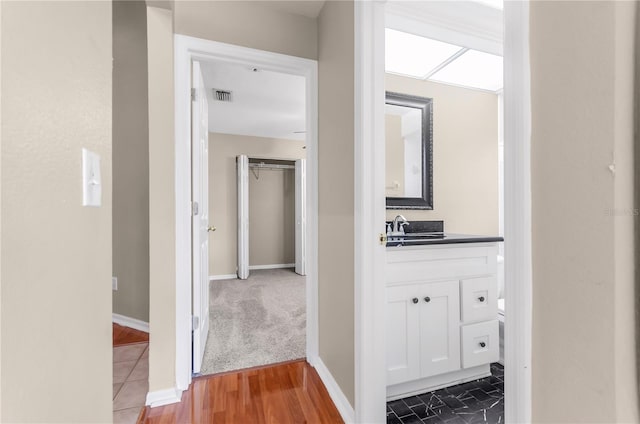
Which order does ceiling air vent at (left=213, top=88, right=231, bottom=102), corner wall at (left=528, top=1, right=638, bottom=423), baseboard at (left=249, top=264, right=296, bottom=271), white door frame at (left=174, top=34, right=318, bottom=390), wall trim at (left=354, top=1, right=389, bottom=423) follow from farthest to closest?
baseboard at (left=249, top=264, right=296, bottom=271)
ceiling air vent at (left=213, top=88, right=231, bottom=102)
white door frame at (left=174, top=34, right=318, bottom=390)
wall trim at (left=354, top=1, right=389, bottom=423)
corner wall at (left=528, top=1, right=638, bottom=423)

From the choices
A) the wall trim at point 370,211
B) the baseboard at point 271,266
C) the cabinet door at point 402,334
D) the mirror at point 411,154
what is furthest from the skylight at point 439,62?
the baseboard at point 271,266

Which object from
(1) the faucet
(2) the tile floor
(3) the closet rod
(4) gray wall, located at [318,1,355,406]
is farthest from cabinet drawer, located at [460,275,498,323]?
(3) the closet rod

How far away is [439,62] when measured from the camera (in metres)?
2.24

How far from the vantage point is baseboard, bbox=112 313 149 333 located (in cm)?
252

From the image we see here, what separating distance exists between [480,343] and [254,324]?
72.1 inches

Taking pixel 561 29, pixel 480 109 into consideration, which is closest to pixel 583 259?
pixel 561 29

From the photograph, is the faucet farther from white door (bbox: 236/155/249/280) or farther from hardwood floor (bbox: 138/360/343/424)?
white door (bbox: 236/155/249/280)

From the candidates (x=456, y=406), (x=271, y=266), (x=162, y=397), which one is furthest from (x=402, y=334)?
(x=271, y=266)

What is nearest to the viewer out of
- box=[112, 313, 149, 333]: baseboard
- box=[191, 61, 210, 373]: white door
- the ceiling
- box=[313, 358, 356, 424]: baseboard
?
box=[313, 358, 356, 424]: baseboard

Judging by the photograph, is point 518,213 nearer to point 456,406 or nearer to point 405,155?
point 456,406

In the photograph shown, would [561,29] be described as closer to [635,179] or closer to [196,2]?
[635,179]

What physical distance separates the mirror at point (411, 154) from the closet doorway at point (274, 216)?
8.64 feet

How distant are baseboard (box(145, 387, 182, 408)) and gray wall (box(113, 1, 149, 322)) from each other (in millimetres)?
1135

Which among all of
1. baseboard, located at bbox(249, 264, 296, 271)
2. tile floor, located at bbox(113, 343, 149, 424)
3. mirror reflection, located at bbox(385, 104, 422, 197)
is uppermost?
mirror reflection, located at bbox(385, 104, 422, 197)
